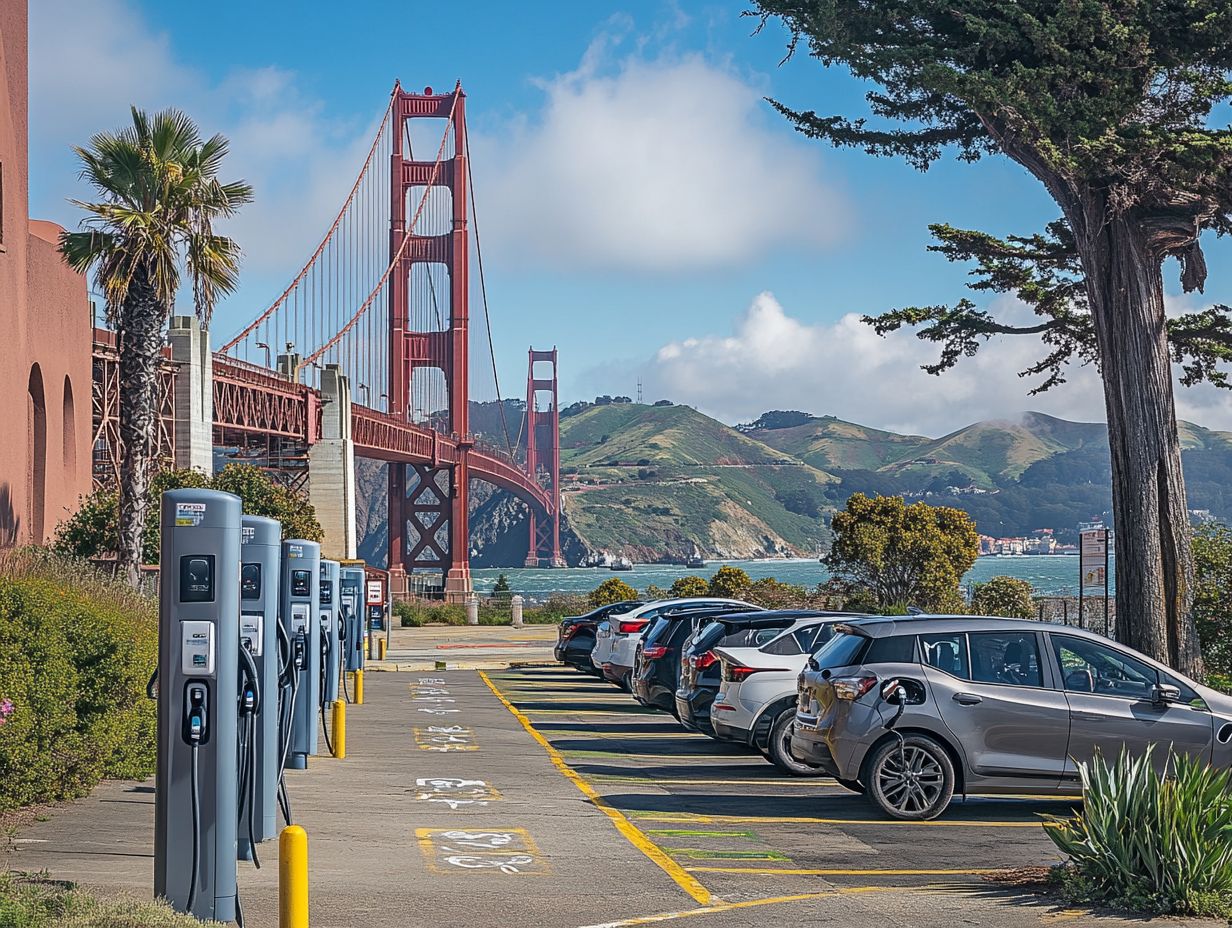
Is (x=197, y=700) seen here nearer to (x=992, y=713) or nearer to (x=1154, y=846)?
(x=1154, y=846)

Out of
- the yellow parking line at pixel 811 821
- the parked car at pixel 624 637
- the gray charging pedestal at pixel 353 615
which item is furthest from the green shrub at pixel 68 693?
the parked car at pixel 624 637

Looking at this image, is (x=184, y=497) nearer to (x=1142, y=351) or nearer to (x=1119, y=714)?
(x=1119, y=714)

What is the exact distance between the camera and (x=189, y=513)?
7.58 m

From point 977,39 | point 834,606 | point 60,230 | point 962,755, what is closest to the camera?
point 962,755

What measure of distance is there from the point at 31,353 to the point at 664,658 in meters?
14.6

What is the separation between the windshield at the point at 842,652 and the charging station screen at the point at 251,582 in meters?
4.87

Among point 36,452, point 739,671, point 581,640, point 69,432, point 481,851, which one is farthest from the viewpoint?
point 69,432

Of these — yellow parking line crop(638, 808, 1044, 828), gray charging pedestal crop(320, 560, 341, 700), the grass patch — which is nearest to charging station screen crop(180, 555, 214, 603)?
the grass patch

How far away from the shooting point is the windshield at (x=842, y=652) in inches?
476

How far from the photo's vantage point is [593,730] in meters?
19.3

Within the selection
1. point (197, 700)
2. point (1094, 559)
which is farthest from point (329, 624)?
point (1094, 559)

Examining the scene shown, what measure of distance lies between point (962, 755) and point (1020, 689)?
27.7 inches

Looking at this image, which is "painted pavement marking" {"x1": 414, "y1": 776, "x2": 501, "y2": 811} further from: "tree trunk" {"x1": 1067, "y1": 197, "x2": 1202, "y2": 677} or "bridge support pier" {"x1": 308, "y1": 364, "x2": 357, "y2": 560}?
"bridge support pier" {"x1": 308, "y1": 364, "x2": 357, "y2": 560}

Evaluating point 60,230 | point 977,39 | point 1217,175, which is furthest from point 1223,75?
point 60,230
